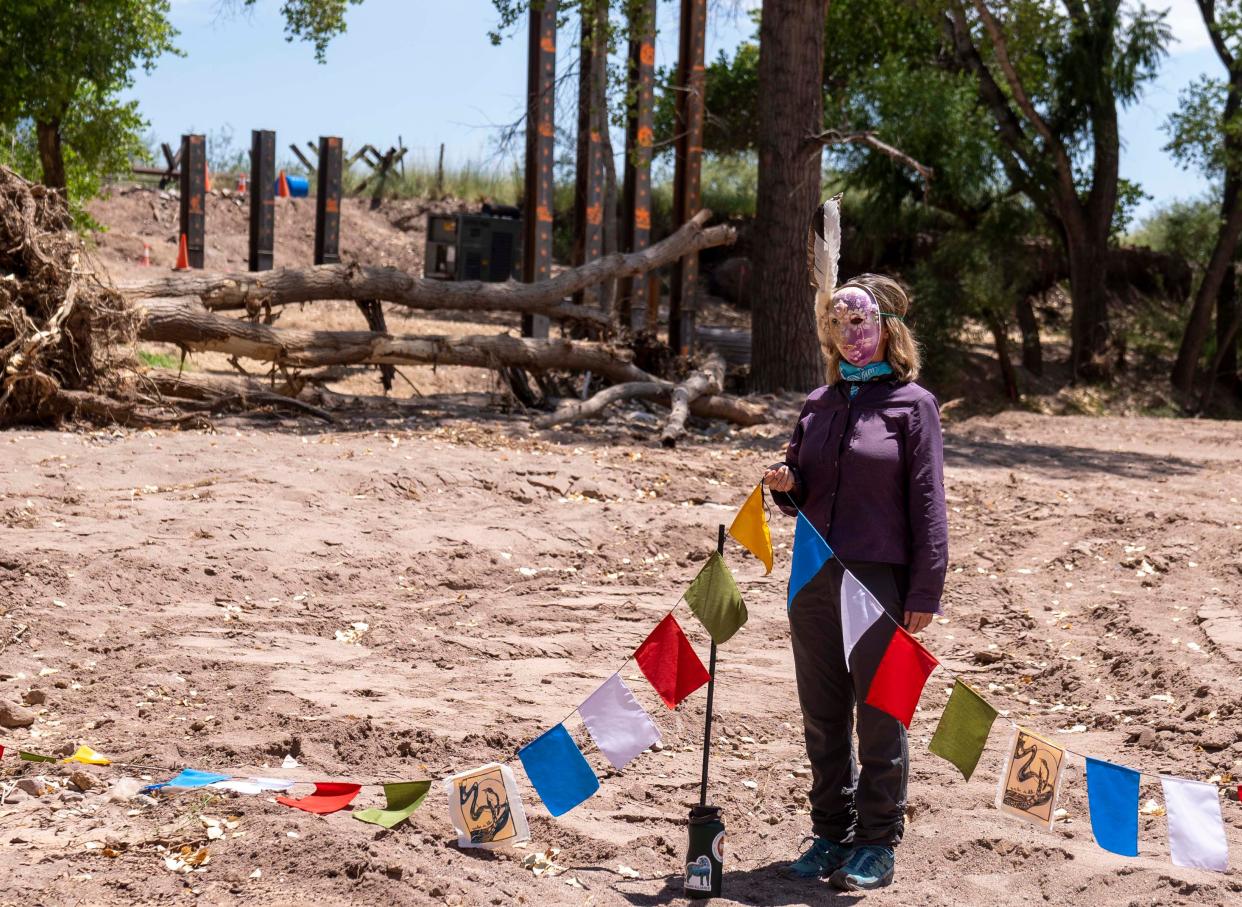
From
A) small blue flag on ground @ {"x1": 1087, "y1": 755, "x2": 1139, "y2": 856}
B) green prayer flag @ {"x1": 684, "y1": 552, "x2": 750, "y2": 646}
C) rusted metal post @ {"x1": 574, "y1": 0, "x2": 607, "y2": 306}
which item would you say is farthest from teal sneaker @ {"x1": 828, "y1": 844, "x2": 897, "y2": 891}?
rusted metal post @ {"x1": 574, "y1": 0, "x2": 607, "y2": 306}

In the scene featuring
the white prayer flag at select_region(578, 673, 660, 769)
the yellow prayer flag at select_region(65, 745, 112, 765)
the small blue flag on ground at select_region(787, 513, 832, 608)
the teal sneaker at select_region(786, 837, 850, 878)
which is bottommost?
the teal sneaker at select_region(786, 837, 850, 878)

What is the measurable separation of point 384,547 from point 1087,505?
499cm

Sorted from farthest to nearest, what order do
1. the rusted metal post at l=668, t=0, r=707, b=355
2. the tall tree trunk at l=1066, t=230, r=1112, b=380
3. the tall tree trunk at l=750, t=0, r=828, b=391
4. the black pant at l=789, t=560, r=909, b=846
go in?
1. the tall tree trunk at l=1066, t=230, r=1112, b=380
2. the rusted metal post at l=668, t=0, r=707, b=355
3. the tall tree trunk at l=750, t=0, r=828, b=391
4. the black pant at l=789, t=560, r=909, b=846

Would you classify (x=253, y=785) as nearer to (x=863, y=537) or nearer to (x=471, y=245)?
(x=863, y=537)

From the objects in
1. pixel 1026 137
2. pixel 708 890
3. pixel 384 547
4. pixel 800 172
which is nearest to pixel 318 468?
pixel 384 547

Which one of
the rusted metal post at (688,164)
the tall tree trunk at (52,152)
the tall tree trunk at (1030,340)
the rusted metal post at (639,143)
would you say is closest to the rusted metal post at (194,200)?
the tall tree trunk at (52,152)

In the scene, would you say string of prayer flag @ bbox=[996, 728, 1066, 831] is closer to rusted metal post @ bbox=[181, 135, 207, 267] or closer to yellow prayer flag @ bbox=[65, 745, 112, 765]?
yellow prayer flag @ bbox=[65, 745, 112, 765]

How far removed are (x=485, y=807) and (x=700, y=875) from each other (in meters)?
0.66

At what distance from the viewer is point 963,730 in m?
3.93

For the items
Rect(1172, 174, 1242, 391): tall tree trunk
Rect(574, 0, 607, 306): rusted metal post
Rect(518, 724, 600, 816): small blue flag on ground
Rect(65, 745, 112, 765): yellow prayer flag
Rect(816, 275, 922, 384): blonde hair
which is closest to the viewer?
Rect(816, 275, 922, 384): blonde hair

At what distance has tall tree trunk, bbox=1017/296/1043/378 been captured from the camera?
21891mm

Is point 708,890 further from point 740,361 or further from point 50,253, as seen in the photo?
point 740,361

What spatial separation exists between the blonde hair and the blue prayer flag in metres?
2.24

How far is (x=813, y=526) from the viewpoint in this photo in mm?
3922
